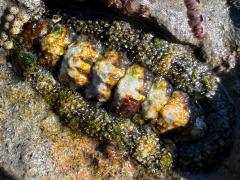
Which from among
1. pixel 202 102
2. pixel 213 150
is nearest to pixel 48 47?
pixel 202 102

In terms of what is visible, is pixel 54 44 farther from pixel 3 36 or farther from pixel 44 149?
pixel 44 149

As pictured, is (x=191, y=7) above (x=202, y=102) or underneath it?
above

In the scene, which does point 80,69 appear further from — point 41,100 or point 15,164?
point 15,164

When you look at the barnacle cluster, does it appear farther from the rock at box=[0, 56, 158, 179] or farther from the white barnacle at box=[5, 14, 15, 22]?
the white barnacle at box=[5, 14, 15, 22]

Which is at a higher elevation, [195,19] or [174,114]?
[195,19]

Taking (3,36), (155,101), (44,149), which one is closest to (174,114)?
(155,101)

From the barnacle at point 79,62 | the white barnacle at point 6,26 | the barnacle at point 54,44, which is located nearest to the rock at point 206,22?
the barnacle at point 79,62

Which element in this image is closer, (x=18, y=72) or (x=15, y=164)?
(x=15, y=164)

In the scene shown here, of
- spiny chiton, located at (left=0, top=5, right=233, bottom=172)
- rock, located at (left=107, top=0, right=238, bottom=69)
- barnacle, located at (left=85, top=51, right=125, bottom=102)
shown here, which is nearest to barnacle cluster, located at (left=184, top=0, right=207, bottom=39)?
rock, located at (left=107, top=0, right=238, bottom=69)
